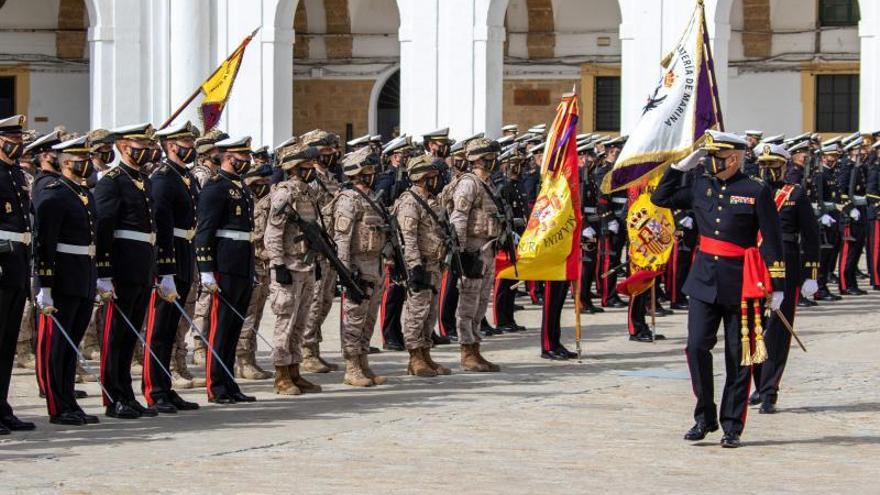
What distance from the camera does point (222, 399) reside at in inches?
505

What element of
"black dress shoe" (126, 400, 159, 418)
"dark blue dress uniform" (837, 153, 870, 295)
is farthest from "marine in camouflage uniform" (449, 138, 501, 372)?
"dark blue dress uniform" (837, 153, 870, 295)

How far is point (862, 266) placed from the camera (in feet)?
86.7

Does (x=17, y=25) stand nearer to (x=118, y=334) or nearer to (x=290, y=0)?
(x=290, y=0)

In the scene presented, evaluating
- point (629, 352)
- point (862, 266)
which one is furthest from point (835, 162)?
point (629, 352)

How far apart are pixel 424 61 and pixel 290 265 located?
51.4 feet

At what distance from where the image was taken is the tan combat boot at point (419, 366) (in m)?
14.3

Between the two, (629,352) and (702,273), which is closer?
(702,273)

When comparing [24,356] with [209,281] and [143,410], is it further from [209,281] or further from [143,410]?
[143,410]

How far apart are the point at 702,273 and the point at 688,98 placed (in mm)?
3855

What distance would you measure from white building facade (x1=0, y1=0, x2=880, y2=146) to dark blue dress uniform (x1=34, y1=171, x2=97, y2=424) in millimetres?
16160

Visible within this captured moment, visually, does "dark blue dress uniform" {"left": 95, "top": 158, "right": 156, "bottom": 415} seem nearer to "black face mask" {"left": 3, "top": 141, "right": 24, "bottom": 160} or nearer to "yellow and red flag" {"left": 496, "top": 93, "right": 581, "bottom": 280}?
"black face mask" {"left": 3, "top": 141, "right": 24, "bottom": 160}

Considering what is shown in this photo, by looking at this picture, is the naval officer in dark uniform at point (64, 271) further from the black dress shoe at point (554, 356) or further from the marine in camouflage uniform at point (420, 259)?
the black dress shoe at point (554, 356)

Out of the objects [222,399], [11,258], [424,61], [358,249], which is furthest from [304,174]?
[424,61]

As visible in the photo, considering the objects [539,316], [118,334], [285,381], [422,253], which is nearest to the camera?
[118,334]
